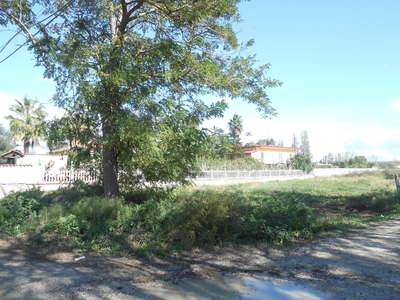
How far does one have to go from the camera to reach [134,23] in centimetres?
1166

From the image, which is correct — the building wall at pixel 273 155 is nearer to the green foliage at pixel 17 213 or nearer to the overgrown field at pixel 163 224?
the green foliage at pixel 17 213

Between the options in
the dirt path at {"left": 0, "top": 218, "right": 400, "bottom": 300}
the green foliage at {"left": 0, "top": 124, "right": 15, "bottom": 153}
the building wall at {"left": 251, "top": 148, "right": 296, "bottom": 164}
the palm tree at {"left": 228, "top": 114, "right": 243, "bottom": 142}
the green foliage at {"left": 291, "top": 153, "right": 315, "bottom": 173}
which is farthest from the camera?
the building wall at {"left": 251, "top": 148, "right": 296, "bottom": 164}

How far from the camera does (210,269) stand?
6473mm

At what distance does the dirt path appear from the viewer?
538cm


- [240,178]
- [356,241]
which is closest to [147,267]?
[356,241]

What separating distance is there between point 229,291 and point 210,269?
1004 mm

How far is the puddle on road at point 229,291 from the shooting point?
525 centimetres

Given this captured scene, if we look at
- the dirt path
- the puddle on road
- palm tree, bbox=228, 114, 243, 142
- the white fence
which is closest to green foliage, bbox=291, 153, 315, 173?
the white fence

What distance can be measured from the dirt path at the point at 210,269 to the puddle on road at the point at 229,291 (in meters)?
0.20

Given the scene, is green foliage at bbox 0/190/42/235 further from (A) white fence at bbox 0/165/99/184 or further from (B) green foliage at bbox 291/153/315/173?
(B) green foliage at bbox 291/153/315/173

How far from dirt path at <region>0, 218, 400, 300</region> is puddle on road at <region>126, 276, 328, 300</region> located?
0.65 ft

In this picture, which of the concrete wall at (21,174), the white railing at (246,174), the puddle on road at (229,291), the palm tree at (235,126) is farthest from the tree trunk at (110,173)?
the white railing at (246,174)

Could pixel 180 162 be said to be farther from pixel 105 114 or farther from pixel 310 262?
pixel 310 262

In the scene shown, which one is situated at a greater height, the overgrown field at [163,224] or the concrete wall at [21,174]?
the concrete wall at [21,174]
